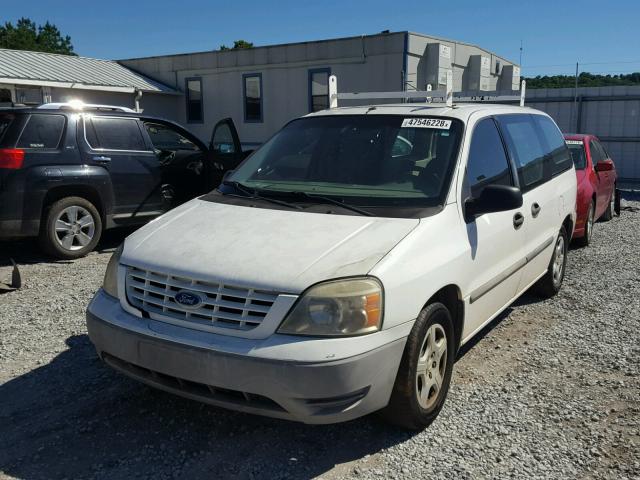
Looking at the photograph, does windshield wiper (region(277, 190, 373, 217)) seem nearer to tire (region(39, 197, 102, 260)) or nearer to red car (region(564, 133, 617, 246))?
tire (region(39, 197, 102, 260))

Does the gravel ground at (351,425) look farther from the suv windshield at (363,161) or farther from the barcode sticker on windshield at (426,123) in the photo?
the barcode sticker on windshield at (426,123)

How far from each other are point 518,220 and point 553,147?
1.80 m

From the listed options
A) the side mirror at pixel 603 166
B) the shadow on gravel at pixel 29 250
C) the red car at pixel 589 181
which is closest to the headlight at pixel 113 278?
the shadow on gravel at pixel 29 250

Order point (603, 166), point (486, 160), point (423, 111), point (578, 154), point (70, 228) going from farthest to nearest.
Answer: point (578, 154) < point (603, 166) < point (70, 228) < point (423, 111) < point (486, 160)

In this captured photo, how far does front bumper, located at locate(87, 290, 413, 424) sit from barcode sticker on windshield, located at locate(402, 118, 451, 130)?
1616mm

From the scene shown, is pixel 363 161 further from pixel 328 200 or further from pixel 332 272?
pixel 332 272

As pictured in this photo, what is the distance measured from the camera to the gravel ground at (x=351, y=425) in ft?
10.1

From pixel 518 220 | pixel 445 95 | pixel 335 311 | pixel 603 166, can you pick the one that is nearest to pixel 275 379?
pixel 335 311

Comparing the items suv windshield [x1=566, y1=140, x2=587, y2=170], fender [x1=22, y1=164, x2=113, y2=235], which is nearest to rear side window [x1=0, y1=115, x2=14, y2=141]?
fender [x1=22, y1=164, x2=113, y2=235]

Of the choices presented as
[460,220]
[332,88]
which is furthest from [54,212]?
[460,220]

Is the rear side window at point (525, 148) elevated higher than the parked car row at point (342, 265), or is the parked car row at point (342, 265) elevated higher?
the rear side window at point (525, 148)

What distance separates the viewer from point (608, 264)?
738 cm

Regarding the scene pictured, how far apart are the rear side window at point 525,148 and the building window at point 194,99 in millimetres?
16940

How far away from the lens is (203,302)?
301cm
